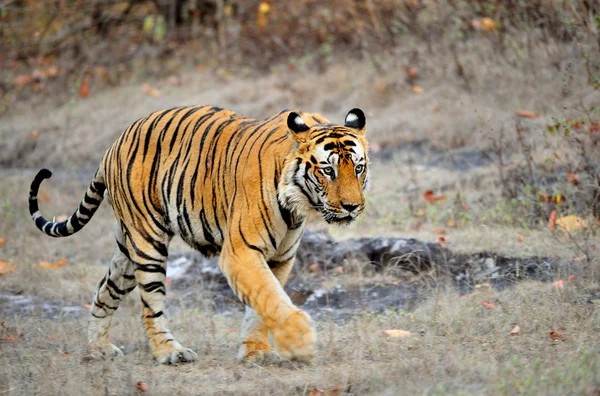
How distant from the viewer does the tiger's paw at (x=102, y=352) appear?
5.04 m

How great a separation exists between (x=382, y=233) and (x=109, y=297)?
286cm

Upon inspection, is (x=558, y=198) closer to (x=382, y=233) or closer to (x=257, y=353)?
(x=382, y=233)

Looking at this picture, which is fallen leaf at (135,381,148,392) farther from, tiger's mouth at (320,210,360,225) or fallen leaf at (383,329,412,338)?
fallen leaf at (383,329,412,338)

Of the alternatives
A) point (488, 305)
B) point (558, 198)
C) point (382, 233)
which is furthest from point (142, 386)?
point (558, 198)

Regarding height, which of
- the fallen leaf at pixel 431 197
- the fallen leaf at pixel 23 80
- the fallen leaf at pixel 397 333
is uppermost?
the fallen leaf at pixel 23 80

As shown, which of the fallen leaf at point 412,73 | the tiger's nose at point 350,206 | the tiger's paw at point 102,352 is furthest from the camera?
the fallen leaf at point 412,73

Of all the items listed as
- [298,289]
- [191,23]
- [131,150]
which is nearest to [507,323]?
[298,289]

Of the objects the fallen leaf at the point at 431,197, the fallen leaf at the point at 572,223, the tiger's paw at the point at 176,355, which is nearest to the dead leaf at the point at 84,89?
the fallen leaf at the point at 431,197

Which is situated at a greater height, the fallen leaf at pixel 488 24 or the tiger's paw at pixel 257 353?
the fallen leaf at pixel 488 24

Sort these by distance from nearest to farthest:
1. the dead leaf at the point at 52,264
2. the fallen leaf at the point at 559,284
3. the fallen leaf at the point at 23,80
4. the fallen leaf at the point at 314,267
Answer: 1. the fallen leaf at the point at 559,284
2. the fallen leaf at the point at 314,267
3. the dead leaf at the point at 52,264
4. the fallen leaf at the point at 23,80

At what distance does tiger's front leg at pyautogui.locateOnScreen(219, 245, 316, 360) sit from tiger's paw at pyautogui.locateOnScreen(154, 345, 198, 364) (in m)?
0.37

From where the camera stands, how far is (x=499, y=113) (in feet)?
32.3

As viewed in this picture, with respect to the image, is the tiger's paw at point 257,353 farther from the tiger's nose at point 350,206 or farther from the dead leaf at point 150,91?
the dead leaf at point 150,91

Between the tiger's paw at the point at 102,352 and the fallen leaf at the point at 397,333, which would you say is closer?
the fallen leaf at the point at 397,333
